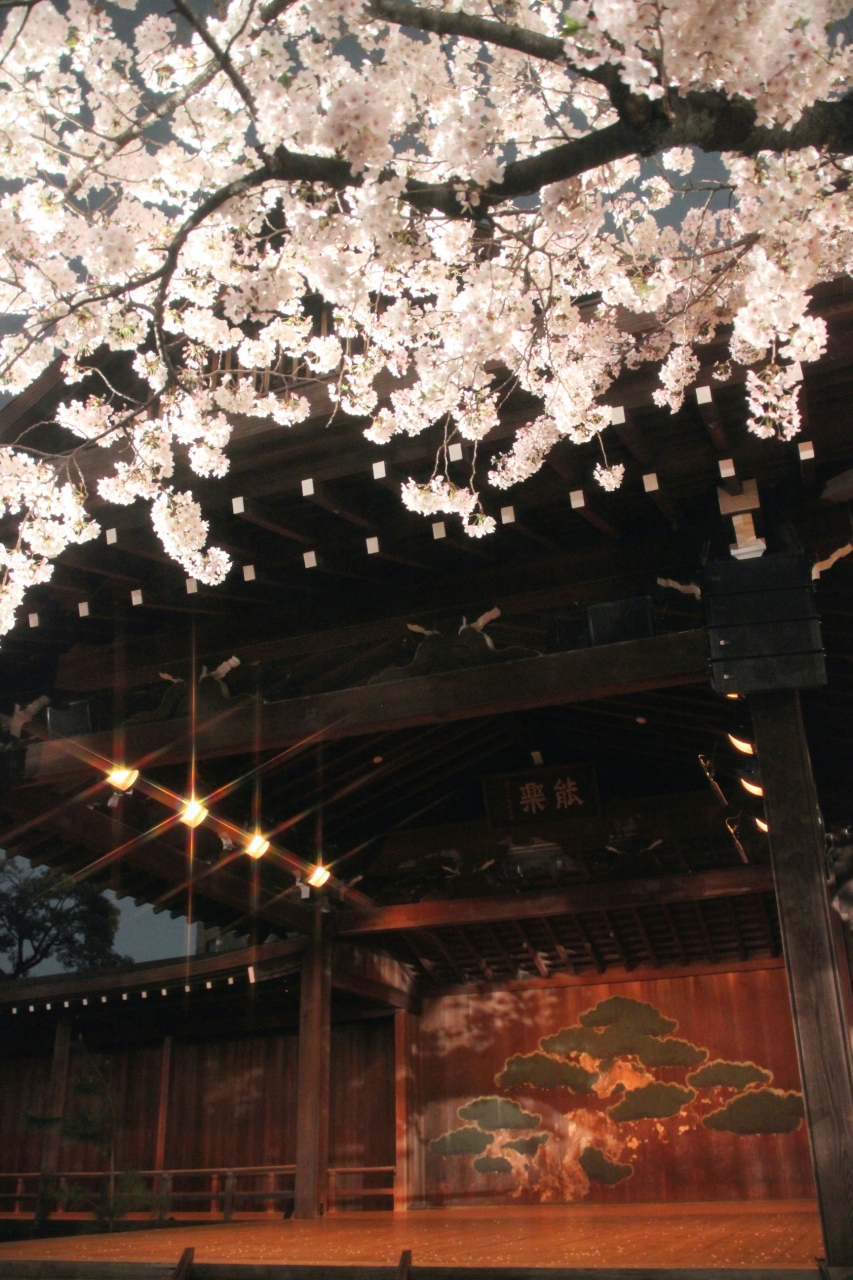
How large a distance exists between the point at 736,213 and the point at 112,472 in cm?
319

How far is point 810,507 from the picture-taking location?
5.07m

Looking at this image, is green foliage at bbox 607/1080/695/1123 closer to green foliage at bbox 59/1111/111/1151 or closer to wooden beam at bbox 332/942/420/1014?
wooden beam at bbox 332/942/420/1014

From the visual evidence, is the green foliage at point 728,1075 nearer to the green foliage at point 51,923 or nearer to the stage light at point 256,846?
the stage light at point 256,846

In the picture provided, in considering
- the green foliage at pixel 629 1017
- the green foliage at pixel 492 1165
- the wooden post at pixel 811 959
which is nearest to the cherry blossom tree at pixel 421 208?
the wooden post at pixel 811 959

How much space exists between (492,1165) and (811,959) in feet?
21.5

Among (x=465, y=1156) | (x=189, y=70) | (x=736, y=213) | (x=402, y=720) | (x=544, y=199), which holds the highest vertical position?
(x=189, y=70)

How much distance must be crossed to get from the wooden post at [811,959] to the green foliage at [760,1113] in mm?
5448

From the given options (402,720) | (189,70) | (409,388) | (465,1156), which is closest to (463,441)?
(409,388)

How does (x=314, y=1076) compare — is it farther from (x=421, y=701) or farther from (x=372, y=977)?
(x=421, y=701)

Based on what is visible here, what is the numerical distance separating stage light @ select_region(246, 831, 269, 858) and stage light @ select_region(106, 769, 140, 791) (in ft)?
5.43

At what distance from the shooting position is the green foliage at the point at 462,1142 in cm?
962

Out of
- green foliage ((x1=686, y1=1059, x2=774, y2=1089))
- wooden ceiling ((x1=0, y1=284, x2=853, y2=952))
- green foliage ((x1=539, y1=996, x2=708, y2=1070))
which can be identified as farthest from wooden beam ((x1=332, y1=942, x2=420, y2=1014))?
green foliage ((x1=686, y1=1059, x2=774, y2=1089))

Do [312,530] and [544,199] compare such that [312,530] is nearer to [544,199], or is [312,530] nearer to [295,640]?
[295,640]

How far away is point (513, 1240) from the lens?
18.6 ft
